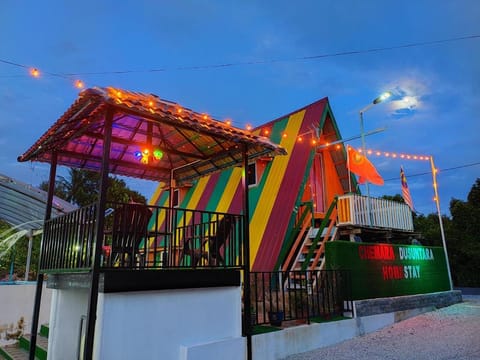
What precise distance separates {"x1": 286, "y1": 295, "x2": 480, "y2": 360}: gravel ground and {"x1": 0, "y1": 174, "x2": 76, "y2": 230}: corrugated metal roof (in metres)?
7.35

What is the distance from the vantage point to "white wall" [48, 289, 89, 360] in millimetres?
5383

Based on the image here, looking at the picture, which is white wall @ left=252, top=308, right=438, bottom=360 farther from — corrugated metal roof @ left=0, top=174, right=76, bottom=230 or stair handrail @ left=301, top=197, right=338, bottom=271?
corrugated metal roof @ left=0, top=174, right=76, bottom=230

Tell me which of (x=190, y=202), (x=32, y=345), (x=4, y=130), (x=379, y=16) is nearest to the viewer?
(x=32, y=345)

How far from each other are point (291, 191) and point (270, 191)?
0.91m

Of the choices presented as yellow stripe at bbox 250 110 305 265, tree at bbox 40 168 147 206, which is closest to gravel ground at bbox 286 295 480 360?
yellow stripe at bbox 250 110 305 265

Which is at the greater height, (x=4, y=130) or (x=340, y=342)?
(x=4, y=130)

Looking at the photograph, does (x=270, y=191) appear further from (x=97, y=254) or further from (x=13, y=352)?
(x=97, y=254)

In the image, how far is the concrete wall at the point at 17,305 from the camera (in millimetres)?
7789

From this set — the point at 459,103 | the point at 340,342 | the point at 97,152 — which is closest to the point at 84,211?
the point at 97,152

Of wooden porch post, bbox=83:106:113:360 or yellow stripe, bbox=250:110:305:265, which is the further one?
yellow stripe, bbox=250:110:305:265

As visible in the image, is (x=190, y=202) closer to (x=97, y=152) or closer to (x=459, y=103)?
(x=97, y=152)

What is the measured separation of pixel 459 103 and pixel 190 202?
25.8 meters

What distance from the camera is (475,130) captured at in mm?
39281

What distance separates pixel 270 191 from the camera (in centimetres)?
1120
